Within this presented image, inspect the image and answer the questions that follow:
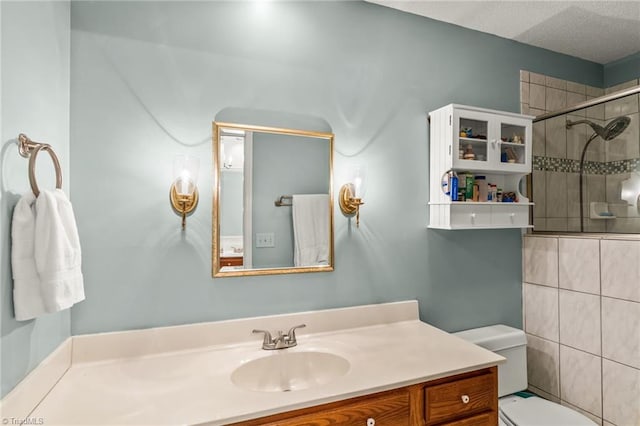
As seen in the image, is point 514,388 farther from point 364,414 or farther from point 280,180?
point 280,180

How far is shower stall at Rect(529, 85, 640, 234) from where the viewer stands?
1940mm

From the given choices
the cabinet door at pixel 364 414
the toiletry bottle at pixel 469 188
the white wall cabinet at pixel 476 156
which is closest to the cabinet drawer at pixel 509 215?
the white wall cabinet at pixel 476 156

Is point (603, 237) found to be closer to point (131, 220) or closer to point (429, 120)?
point (429, 120)

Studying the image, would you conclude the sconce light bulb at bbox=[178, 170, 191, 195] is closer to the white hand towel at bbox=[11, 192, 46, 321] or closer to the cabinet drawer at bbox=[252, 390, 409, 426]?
the white hand towel at bbox=[11, 192, 46, 321]

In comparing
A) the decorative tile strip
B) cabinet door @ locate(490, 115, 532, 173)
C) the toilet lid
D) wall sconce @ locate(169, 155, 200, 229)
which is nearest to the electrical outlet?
wall sconce @ locate(169, 155, 200, 229)

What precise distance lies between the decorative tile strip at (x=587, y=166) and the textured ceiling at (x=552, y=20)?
759 mm

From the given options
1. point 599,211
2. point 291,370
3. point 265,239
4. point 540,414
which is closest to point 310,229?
point 265,239

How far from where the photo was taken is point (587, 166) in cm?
217

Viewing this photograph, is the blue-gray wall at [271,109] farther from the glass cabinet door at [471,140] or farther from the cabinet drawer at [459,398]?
the cabinet drawer at [459,398]

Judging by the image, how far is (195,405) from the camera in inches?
41.7

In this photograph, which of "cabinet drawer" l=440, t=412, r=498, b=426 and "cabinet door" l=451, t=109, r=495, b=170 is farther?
"cabinet door" l=451, t=109, r=495, b=170

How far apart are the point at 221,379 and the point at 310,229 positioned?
0.75 metres

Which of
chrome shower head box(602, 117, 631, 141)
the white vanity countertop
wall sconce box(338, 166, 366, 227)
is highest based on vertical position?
chrome shower head box(602, 117, 631, 141)

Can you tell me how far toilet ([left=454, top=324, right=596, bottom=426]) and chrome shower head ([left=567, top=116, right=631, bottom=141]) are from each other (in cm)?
123
